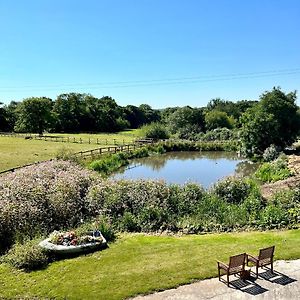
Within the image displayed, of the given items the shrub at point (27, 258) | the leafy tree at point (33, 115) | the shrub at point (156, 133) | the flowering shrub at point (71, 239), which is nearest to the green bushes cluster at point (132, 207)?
the flowering shrub at point (71, 239)

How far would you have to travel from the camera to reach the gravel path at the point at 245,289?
32.2 ft

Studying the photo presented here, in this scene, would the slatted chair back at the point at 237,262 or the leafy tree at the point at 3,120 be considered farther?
the leafy tree at the point at 3,120

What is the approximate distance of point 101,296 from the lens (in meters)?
9.99

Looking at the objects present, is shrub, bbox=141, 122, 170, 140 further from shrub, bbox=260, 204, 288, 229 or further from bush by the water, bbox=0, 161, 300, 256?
shrub, bbox=260, 204, 288, 229

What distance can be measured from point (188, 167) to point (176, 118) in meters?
42.6

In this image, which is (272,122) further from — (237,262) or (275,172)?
(237,262)

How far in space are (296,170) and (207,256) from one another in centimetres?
2104

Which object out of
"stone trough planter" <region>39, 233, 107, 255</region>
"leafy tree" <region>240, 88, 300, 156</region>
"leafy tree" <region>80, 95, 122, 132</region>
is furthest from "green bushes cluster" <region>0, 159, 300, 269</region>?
"leafy tree" <region>80, 95, 122, 132</region>

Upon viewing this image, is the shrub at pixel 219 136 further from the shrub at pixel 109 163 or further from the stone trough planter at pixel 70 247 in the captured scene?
the stone trough planter at pixel 70 247

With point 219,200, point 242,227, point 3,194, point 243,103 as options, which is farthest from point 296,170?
point 243,103

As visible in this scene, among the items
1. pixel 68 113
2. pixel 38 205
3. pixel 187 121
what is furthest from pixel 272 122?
pixel 68 113

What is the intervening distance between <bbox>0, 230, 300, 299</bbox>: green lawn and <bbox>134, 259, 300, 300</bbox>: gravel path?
38 cm

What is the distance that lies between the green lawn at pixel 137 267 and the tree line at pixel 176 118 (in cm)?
3117

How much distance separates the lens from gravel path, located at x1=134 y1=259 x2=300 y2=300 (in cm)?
980
